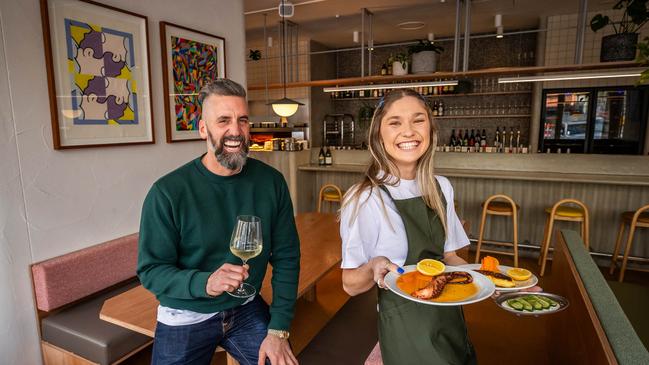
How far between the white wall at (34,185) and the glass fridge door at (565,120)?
6.02m

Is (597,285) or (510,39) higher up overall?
(510,39)

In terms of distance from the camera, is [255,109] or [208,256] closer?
[208,256]

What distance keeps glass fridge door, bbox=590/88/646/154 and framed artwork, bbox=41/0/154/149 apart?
21.0ft

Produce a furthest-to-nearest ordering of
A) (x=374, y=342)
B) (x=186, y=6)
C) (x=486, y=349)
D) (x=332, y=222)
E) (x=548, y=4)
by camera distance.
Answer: (x=548, y=4) → (x=332, y=222) → (x=186, y=6) → (x=486, y=349) → (x=374, y=342)

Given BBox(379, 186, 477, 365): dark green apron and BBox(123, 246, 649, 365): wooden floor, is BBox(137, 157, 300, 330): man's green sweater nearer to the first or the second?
BBox(123, 246, 649, 365): wooden floor

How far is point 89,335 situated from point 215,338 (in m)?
1.07

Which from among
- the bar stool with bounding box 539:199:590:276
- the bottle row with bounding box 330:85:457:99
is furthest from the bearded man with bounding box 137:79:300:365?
the bottle row with bounding box 330:85:457:99

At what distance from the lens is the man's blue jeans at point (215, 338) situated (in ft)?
5.01

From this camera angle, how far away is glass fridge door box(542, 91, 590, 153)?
636 centimetres

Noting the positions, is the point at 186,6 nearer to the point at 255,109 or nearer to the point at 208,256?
the point at 208,256

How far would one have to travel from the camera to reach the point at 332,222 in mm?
3615

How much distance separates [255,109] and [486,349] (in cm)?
700

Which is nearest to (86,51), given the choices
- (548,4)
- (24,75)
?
(24,75)

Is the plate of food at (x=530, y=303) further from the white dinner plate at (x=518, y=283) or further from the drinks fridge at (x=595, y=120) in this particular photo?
the drinks fridge at (x=595, y=120)
